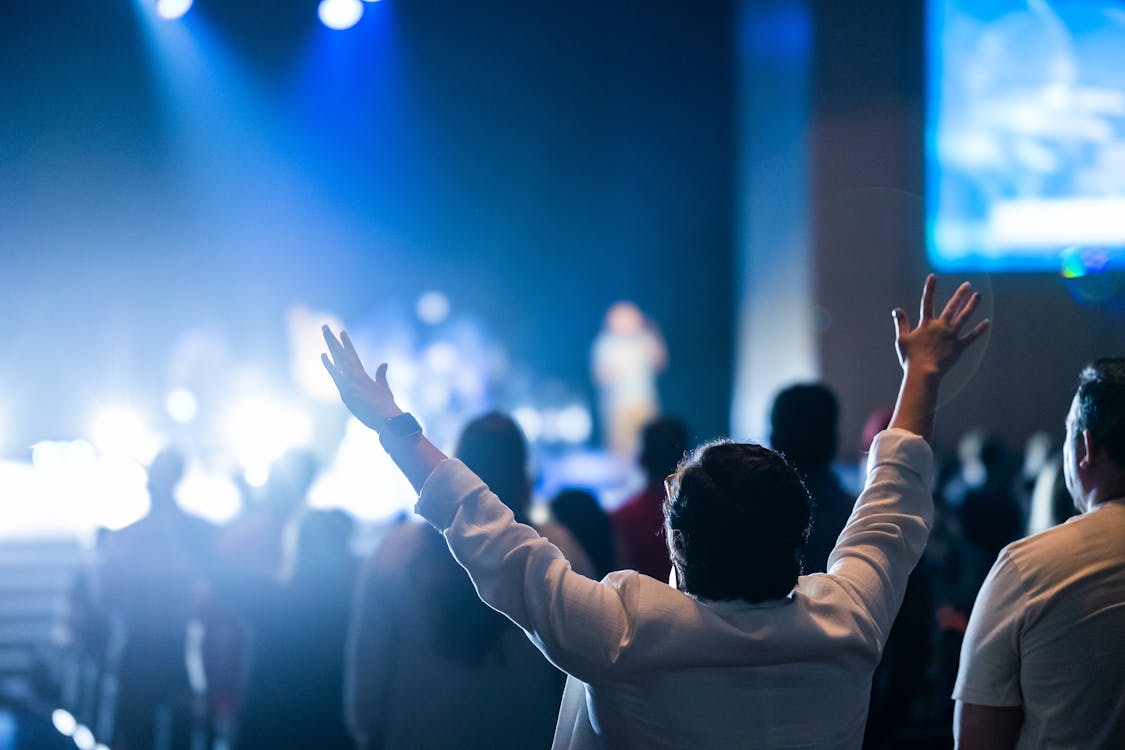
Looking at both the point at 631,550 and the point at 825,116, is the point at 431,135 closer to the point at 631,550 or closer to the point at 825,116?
the point at 825,116

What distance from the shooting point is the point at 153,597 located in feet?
12.4

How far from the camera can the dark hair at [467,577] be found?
7.17 ft

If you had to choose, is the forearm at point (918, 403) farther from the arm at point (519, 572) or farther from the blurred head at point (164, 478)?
the blurred head at point (164, 478)

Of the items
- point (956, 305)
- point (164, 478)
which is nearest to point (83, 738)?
point (164, 478)

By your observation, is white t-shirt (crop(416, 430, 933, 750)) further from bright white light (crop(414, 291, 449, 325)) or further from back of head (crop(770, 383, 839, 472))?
bright white light (crop(414, 291, 449, 325))

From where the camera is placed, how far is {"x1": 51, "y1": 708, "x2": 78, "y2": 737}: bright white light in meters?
4.91

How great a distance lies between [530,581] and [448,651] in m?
1.06

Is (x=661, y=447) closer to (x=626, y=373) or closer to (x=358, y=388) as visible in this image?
(x=358, y=388)

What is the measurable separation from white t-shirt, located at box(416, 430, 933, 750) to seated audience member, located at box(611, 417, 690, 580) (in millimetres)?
1642

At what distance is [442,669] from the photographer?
87.8 inches

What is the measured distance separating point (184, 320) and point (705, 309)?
19.8 ft

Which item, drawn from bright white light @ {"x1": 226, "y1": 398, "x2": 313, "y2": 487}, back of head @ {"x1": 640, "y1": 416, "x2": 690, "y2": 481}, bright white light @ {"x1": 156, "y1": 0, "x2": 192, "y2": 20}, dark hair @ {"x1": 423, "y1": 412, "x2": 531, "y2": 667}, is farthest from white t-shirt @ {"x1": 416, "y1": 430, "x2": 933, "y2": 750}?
bright white light @ {"x1": 226, "y1": 398, "x2": 313, "y2": 487}

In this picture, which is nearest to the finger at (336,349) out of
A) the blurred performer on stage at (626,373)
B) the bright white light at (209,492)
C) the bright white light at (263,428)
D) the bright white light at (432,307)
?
the bright white light at (209,492)

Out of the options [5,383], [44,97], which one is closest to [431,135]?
[44,97]
